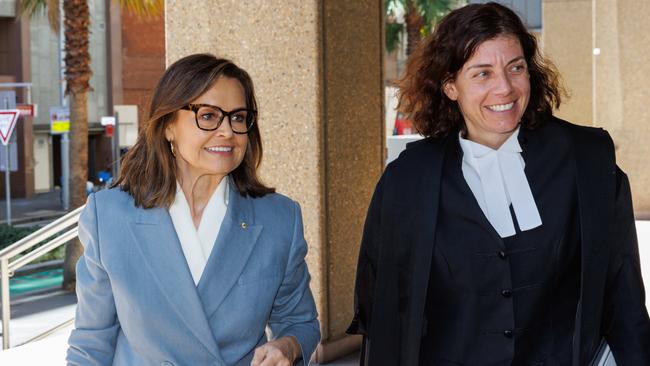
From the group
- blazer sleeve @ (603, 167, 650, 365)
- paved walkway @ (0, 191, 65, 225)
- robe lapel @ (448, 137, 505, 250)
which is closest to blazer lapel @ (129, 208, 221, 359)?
robe lapel @ (448, 137, 505, 250)

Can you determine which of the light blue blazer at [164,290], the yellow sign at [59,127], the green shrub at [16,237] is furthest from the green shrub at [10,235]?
the light blue blazer at [164,290]

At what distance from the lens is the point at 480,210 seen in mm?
2549

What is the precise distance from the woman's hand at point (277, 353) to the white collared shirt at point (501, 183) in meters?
0.63

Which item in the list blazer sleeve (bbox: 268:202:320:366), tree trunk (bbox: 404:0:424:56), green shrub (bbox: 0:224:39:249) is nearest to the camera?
blazer sleeve (bbox: 268:202:320:366)

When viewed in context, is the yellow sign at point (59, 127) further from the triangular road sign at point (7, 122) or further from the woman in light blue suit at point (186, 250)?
the woman in light blue suit at point (186, 250)

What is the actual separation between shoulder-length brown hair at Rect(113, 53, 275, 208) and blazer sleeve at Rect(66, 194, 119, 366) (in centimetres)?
13

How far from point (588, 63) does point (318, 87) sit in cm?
1147

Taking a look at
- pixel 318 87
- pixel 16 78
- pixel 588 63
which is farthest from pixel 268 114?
pixel 16 78

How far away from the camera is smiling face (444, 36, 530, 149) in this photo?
8.45ft

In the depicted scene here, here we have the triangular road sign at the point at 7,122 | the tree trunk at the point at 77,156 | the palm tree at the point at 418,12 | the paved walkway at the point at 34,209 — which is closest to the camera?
the tree trunk at the point at 77,156

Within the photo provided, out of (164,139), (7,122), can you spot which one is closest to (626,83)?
(164,139)

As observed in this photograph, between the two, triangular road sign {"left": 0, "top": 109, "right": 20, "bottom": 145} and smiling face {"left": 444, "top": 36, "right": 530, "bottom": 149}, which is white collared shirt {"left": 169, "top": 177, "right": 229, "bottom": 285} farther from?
triangular road sign {"left": 0, "top": 109, "right": 20, "bottom": 145}

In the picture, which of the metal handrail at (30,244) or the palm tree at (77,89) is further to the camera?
the palm tree at (77,89)

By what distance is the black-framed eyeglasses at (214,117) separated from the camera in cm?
227
